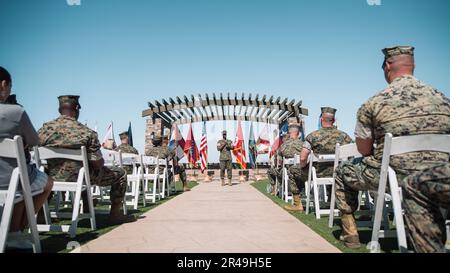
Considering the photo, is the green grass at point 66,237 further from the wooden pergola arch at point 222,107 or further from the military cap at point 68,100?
the wooden pergola arch at point 222,107

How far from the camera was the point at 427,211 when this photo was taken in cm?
208

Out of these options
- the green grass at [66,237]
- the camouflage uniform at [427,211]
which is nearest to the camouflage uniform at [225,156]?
the green grass at [66,237]

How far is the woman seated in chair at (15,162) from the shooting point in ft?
8.99

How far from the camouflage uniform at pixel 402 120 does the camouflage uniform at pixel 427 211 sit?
19.0 inches

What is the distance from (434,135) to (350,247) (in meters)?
1.34

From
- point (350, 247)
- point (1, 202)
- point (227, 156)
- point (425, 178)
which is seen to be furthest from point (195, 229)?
point (227, 156)

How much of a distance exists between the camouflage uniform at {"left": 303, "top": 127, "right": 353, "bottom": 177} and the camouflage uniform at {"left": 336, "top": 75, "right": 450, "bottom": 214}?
2.35m

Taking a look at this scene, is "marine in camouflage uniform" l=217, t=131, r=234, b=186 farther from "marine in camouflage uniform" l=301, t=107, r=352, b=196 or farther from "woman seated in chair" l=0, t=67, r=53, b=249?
"woman seated in chair" l=0, t=67, r=53, b=249

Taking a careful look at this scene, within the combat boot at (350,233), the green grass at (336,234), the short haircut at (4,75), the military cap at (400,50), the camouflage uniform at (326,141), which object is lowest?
the green grass at (336,234)

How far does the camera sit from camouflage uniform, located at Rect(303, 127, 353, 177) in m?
5.50

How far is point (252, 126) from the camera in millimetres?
18594

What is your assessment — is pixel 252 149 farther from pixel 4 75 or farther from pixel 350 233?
pixel 4 75

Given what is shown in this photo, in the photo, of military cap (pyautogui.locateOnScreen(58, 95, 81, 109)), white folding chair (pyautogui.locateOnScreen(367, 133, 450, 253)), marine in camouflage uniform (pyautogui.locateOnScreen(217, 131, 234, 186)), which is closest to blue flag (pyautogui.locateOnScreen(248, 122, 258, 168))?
marine in camouflage uniform (pyautogui.locateOnScreen(217, 131, 234, 186))
